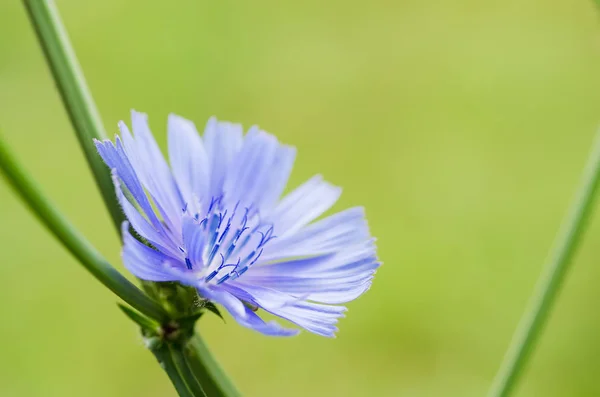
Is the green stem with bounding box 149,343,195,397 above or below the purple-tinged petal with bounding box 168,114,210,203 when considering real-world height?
below

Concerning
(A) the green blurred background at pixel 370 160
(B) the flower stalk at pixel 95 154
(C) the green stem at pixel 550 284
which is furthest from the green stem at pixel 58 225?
(A) the green blurred background at pixel 370 160

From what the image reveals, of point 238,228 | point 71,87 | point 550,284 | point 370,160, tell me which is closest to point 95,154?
point 71,87

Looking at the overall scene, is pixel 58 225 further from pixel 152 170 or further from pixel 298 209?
pixel 298 209

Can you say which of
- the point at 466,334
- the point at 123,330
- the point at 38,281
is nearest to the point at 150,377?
the point at 123,330

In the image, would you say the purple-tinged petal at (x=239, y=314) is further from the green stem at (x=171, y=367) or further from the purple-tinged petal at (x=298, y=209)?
the purple-tinged petal at (x=298, y=209)

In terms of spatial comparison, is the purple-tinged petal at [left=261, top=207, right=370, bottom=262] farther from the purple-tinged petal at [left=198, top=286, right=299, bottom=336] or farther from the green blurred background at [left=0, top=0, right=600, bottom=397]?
the green blurred background at [left=0, top=0, right=600, bottom=397]

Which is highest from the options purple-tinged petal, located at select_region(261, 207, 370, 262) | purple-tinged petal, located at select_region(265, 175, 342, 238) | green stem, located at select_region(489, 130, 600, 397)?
purple-tinged petal, located at select_region(265, 175, 342, 238)

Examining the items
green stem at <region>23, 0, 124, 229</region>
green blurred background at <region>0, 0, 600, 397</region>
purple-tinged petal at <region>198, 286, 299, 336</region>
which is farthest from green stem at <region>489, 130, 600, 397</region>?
green blurred background at <region>0, 0, 600, 397</region>

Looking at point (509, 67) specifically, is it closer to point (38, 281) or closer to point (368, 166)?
point (368, 166)
